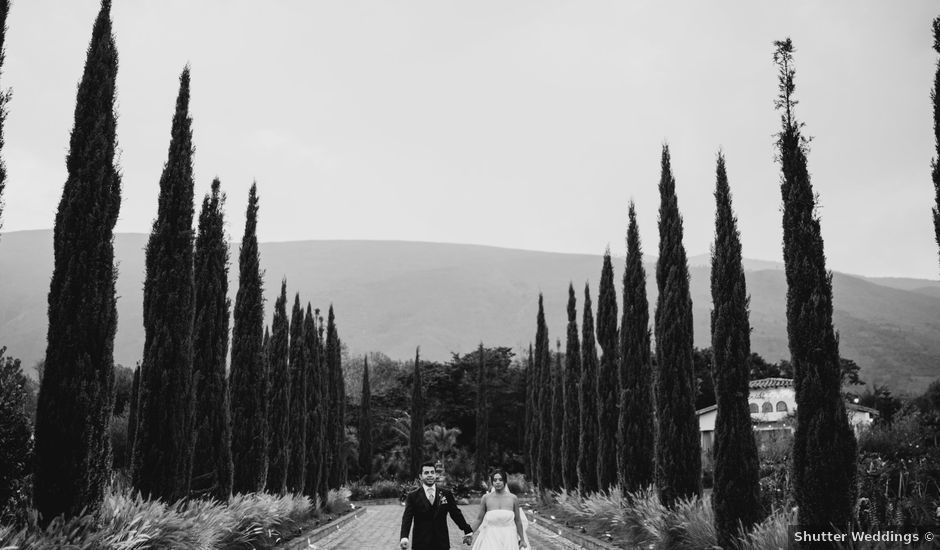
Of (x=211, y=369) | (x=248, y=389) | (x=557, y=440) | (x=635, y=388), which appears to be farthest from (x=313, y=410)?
(x=635, y=388)

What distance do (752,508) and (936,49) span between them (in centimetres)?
734

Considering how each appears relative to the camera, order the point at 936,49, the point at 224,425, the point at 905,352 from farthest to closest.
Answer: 1. the point at 905,352
2. the point at 224,425
3. the point at 936,49

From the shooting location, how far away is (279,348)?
22359mm

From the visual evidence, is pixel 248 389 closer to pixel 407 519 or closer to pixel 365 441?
pixel 407 519

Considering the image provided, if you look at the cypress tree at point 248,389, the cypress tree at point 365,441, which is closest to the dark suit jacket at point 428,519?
the cypress tree at point 248,389

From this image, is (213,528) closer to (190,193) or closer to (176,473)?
(176,473)

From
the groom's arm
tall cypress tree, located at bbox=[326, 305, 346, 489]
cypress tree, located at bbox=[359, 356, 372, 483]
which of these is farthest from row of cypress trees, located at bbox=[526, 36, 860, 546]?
cypress tree, located at bbox=[359, 356, 372, 483]

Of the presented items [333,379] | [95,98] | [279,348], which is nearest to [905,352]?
[333,379]

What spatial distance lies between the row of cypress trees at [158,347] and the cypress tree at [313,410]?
439 centimetres

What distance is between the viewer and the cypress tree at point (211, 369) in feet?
49.3

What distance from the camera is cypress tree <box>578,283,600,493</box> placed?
79.0ft

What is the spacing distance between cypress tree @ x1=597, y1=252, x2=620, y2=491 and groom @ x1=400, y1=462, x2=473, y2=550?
48.5ft

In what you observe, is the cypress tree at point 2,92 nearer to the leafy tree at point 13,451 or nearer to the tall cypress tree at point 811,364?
the leafy tree at point 13,451

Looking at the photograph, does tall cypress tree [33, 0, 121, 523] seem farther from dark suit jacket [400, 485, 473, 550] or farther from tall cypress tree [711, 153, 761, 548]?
tall cypress tree [711, 153, 761, 548]
